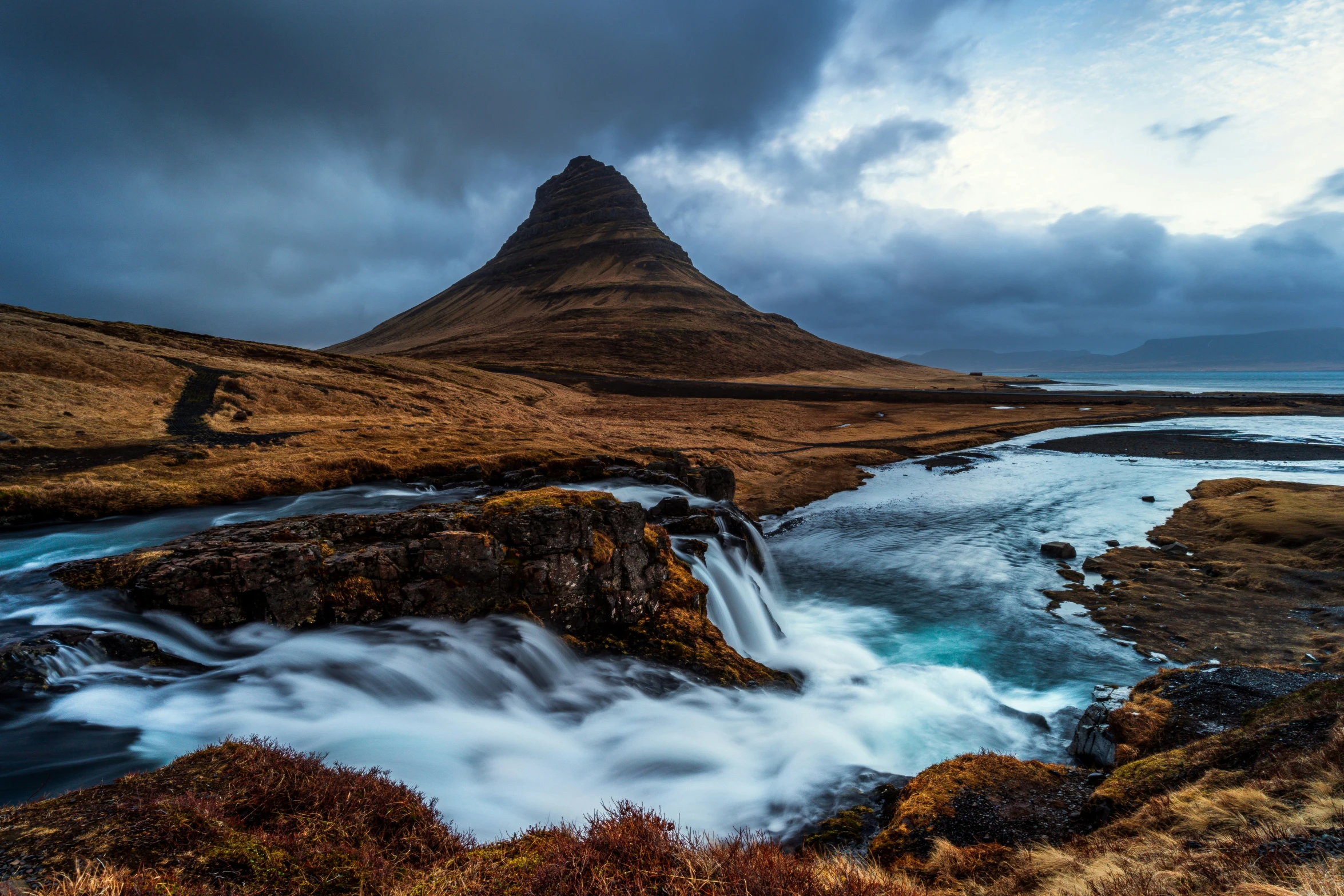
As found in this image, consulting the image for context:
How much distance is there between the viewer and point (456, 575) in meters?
12.3

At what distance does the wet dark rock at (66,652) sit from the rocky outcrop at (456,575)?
0.96 m

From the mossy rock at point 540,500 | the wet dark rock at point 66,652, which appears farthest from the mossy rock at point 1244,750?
the wet dark rock at point 66,652

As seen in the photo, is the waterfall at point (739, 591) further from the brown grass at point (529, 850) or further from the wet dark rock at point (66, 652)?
the wet dark rock at point (66, 652)

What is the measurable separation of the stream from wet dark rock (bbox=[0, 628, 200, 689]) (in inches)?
7.6

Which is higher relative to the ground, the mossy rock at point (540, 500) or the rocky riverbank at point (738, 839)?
the mossy rock at point (540, 500)

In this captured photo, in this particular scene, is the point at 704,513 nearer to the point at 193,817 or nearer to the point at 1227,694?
the point at 1227,694

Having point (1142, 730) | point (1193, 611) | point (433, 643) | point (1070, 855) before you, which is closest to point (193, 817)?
point (433, 643)

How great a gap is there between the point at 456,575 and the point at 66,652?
6.02 meters

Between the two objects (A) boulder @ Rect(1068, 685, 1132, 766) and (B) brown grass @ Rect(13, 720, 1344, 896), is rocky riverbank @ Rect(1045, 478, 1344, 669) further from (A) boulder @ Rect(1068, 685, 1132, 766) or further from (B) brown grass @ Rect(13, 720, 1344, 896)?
(B) brown grass @ Rect(13, 720, 1344, 896)

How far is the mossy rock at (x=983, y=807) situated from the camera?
695 cm

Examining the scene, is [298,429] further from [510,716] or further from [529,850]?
[529,850]

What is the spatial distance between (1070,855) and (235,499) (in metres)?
24.5

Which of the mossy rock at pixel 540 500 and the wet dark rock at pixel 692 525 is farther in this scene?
the wet dark rock at pixel 692 525

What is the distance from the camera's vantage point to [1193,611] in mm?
16375
